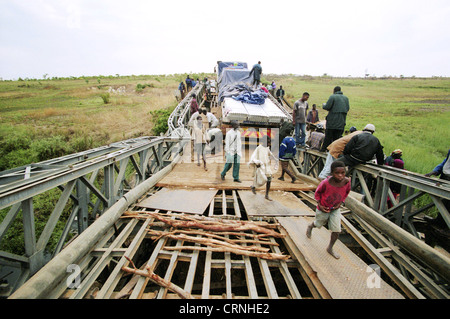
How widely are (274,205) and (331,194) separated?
5.29ft

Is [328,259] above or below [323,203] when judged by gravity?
below

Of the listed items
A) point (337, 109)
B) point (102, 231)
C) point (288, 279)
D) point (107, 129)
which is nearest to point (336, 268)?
point (288, 279)

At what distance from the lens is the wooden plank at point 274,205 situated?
400 centimetres

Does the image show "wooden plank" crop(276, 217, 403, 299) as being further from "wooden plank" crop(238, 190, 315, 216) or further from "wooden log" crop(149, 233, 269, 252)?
"wooden log" crop(149, 233, 269, 252)

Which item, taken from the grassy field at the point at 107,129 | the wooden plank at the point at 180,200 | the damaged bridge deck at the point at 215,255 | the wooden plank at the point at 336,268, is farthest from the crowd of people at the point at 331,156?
the grassy field at the point at 107,129

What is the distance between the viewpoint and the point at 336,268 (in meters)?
2.66

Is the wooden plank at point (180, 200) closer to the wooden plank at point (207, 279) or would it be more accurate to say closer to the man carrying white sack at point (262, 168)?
the man carrying white sack at point (262, 168)

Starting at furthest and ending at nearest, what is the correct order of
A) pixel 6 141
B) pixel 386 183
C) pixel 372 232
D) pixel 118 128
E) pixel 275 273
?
pixel 118 128, pixel 6 141, pixel 275 273, pixel 386 183, pixel 372 232

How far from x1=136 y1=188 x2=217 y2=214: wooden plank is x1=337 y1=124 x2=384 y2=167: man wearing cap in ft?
9.67
